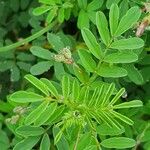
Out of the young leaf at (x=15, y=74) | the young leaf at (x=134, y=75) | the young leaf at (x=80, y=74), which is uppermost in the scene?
the young leaf at (x=80, y=74)

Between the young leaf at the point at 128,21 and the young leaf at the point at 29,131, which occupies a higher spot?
the young leaf at the point at 128,21

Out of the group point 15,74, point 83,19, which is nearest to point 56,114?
point 83,19

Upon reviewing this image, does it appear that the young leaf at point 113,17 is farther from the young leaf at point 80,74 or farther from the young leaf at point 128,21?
the young leaf at point 80,74

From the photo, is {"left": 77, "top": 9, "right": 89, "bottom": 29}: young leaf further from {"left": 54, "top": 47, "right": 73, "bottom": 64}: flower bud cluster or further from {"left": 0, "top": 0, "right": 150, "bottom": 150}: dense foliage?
{"left": 54, "top": 47, "right": 73, "bottom": 64}: flower bud cluster

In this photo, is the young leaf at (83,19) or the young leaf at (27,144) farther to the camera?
the young leaf at (83,19)

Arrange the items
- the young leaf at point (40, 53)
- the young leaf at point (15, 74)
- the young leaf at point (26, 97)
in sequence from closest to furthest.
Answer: the young leaf at point (26, 97), the young leaf at point (40, 53), the young leaf at point (15, 74)

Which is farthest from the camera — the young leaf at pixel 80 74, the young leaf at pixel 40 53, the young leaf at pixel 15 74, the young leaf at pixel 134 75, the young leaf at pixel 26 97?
the young leaf at pixel 15 74

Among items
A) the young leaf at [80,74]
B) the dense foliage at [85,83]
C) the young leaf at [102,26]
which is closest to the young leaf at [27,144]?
the dense foliage at [85,83]
